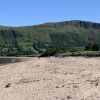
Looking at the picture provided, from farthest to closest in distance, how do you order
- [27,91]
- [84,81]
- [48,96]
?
1. [84,81]
2. [27,91]
3. [48,96]

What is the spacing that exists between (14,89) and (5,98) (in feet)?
7.01

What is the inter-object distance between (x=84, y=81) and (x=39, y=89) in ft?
7.79

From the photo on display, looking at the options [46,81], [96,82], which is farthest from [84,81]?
[46,81]

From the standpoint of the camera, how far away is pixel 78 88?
15.7m

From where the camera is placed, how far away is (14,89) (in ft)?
57.6

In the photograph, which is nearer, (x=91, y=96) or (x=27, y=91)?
(x=91, y=96)

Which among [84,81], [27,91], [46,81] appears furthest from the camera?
[46,81]

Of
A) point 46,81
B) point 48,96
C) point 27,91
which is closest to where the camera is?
point 48,96

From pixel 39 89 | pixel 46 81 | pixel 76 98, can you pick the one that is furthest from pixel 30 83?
pixel 76 98

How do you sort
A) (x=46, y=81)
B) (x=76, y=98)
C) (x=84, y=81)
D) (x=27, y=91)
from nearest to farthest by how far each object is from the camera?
(x=76, y=98)
(x=27, y=91)
(x=84, y=81)
(x=46, y=81)

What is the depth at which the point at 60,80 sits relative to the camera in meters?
19.1

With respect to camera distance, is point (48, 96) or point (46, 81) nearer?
point (48, 96)

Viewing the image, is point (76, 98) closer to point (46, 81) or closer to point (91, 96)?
point (91, 96)

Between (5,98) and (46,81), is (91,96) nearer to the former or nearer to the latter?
(5,98)
